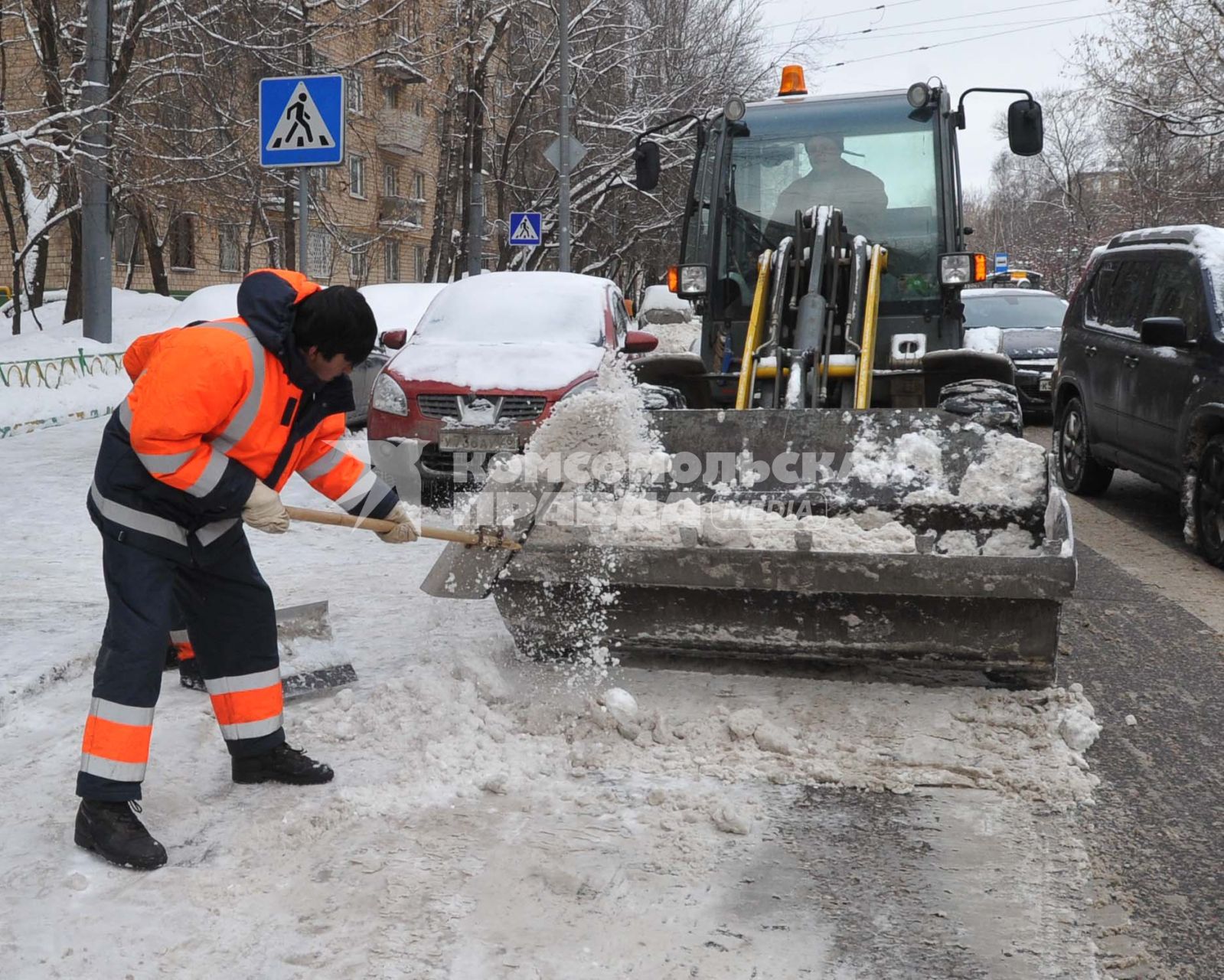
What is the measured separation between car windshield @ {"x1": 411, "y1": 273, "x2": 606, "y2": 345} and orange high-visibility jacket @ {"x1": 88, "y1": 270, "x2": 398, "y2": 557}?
525 centimetres

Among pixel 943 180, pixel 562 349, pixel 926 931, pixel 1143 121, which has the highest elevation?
pixel 1143 121

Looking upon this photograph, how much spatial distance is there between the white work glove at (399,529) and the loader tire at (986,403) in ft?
8.28

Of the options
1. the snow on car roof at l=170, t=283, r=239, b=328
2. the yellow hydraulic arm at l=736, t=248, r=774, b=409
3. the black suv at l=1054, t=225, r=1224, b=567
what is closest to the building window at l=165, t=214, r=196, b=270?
the snow on car roof at l=170, t=283, r=239, b=328

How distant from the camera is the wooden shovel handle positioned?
3535 mm

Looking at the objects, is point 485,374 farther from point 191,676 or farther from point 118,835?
point 118,835

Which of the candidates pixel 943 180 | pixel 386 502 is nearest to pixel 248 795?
pixel 386 502

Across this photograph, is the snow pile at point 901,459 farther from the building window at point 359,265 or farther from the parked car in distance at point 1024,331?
the building window at point 359,265

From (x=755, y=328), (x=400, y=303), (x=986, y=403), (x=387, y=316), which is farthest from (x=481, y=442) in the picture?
(x=400, y=303)

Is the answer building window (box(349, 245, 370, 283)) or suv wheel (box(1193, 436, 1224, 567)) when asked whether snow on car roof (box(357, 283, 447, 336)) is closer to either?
suv wheel (box(1193, 436, 1224, 567))

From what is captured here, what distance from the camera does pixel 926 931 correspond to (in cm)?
282

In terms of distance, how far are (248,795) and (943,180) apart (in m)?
4.98

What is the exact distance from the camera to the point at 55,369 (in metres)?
12.4

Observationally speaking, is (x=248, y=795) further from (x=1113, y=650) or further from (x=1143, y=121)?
(x=1143, y=121)

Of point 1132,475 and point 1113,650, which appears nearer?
point 1113,650
